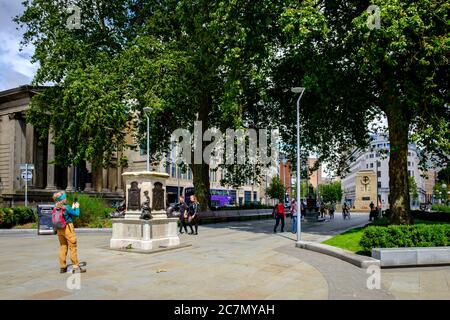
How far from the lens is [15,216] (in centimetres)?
2369

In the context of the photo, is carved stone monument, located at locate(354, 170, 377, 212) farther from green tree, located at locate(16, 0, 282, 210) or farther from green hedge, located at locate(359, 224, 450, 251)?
green hedge, located at locate(359, 224, 450, 251)

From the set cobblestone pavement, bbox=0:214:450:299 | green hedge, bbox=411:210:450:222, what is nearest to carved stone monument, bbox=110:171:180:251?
cobblestone pavement, bbox=0:214:450:299

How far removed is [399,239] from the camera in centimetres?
1151

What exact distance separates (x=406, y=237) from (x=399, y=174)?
26.6 ft

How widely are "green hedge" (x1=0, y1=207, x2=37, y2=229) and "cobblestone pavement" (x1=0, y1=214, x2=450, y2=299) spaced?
30.6ft

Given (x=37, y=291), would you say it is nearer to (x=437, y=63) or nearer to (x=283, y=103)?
(x=437, y=63)

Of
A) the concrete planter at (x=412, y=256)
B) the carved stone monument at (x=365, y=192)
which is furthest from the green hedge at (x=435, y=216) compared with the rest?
the carved stone monument at (x=365, y=192)

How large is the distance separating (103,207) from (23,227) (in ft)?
14.7

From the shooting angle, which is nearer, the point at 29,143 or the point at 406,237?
the point at 406,237

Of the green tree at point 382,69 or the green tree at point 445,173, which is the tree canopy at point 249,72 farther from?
the green tree at point 445,173

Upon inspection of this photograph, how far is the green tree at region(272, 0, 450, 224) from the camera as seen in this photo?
15406 millimetres

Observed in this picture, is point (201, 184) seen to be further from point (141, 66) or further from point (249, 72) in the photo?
point (249, 72)

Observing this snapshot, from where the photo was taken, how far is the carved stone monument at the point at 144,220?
14702mm

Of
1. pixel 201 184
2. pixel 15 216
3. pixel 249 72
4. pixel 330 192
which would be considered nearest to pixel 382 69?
pixel 249 72
